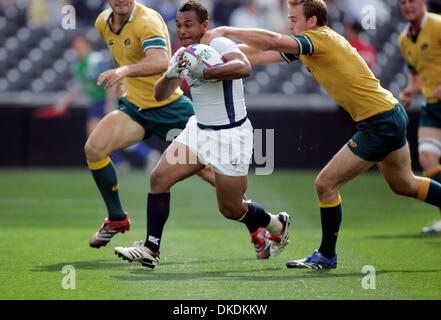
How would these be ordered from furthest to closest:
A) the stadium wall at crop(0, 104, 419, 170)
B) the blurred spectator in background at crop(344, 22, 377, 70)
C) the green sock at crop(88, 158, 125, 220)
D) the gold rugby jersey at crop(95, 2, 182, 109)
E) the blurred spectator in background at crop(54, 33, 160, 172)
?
the stadium wall at crop(0, 104, 419, 170) < the blurred spectator in background at crop(54, 33, 160, 172) < the blurred spectator in background at crop(344, 22, 377, 70) < the green sock at crop(88, 158, 125, 220) < the gold rugby jersey at crop(95, 2, 182, 109)

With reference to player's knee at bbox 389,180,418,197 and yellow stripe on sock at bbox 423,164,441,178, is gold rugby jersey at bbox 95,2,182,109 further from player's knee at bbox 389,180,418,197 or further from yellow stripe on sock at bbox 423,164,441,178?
yellow stripe on sock at bbox 423,164,441,178

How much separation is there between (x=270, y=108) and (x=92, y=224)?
7801 millimetres

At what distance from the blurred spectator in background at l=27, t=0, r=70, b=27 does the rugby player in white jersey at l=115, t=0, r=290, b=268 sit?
541 inches

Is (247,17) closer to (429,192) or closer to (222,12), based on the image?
(222,12)

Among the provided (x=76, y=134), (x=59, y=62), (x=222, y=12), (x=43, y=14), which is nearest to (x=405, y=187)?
(x=76, y=134)

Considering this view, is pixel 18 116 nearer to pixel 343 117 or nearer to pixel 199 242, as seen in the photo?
pixel 343 117

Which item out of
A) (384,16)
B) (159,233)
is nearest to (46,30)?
(384,16)

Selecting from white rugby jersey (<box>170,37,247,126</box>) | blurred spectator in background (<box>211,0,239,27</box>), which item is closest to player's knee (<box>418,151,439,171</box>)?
white rugby jersey (<box>170,37,247,126</box>)

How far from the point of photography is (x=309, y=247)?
721 cm

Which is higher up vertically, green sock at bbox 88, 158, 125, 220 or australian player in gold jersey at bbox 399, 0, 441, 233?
australian player in gold jersey at bbox 399, 0, 441, 233

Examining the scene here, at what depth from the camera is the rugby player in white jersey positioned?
18.7 ft

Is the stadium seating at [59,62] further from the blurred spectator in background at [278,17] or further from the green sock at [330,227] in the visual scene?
the green sock at [330,227]

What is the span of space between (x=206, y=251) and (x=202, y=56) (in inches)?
85.2

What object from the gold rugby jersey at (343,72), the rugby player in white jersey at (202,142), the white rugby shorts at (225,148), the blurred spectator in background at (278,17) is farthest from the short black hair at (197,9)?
the blurred spectator in background at (278,17)
